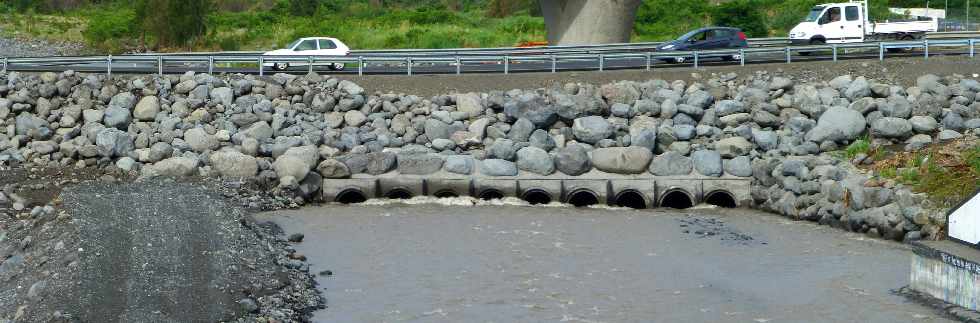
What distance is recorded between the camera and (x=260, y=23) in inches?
2650

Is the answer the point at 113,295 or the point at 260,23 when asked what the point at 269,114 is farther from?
the point at 260,23

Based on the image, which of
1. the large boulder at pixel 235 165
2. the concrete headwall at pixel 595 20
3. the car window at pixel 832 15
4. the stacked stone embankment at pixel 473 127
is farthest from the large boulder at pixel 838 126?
the large boulder at pixel 235 165

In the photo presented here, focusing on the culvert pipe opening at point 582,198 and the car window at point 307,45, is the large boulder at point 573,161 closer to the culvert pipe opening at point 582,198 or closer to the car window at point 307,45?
the culvert pipe opening at point 582,198

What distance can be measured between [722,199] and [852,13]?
12.9 meters

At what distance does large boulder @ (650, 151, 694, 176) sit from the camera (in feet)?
97.0

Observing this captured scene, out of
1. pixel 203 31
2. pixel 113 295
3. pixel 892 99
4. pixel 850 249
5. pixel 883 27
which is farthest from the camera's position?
pixel 203 31

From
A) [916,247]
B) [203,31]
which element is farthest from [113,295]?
[203,31]

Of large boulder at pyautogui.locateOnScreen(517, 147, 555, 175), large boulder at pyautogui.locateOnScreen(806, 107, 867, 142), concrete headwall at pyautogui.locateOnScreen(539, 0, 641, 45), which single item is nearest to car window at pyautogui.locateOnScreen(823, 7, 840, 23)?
concrete headwall at pyautogui.locateOnScreen(539, 0, 641, 45)

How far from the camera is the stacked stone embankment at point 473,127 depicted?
29547mm

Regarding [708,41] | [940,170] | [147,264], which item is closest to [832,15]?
[708,41]

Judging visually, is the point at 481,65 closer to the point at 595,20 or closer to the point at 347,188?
the point at 595,20

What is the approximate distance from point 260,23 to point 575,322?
170 ft

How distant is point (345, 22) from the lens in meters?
65.4

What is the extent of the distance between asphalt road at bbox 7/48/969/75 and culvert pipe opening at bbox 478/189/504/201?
5775 millimetres
